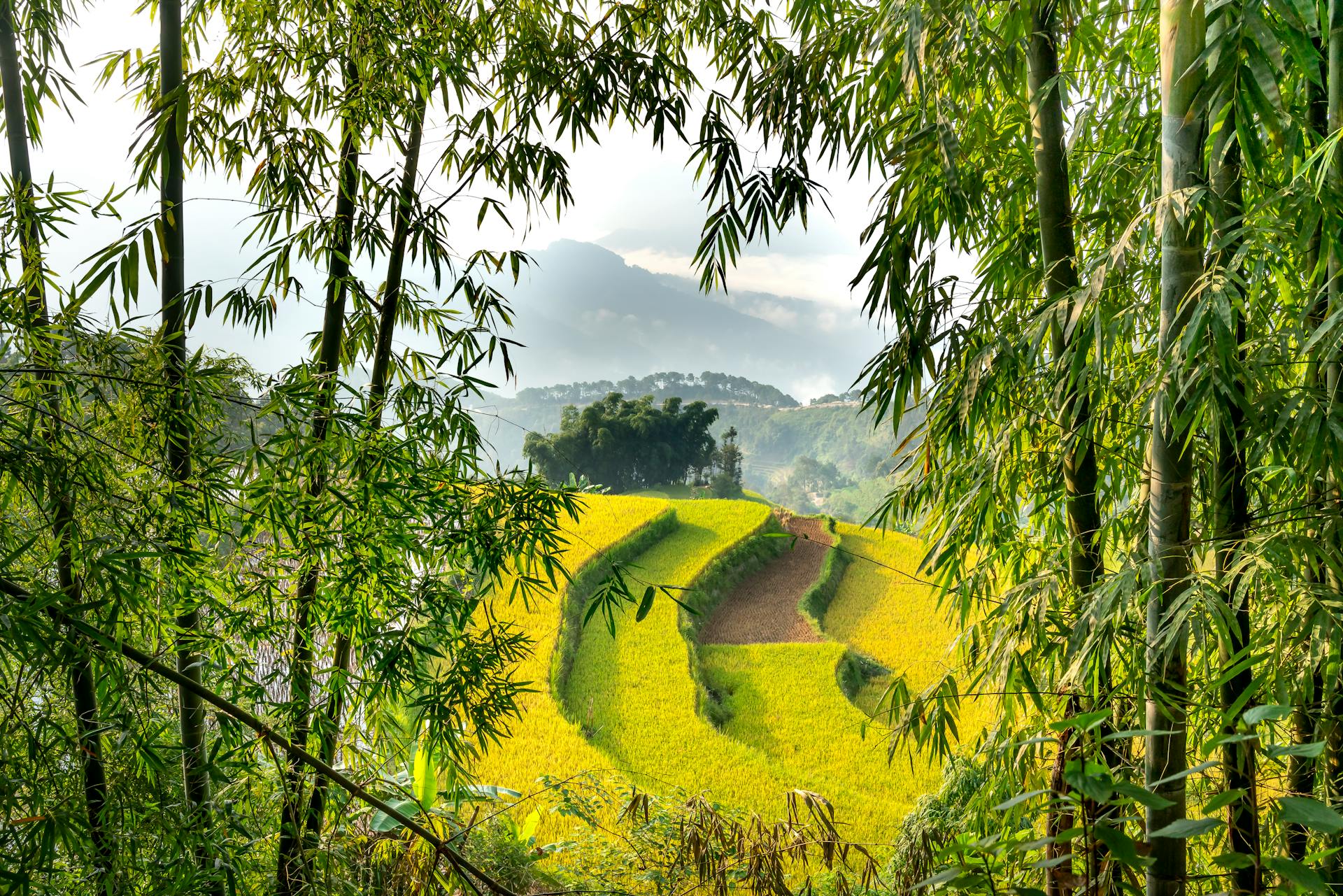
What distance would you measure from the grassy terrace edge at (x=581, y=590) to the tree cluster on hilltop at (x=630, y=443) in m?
8.76

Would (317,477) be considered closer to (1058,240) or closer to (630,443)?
(1058,240)

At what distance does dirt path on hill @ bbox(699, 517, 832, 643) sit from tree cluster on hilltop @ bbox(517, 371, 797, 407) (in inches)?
1923

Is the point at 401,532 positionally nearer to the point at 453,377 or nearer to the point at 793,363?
the point at 453,377

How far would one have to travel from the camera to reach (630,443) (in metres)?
23.9

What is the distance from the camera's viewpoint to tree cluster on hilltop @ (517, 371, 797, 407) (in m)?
64.8

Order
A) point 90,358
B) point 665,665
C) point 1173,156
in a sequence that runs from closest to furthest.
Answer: point 1173,156 < point 90,358 < point 665,665

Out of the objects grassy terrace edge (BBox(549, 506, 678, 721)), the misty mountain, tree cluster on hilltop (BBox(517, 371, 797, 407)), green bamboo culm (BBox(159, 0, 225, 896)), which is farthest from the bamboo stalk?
the misty mountain

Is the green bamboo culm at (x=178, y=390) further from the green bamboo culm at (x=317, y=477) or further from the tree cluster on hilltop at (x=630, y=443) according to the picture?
the tree cluster on hilltop at (x=630, y=443)

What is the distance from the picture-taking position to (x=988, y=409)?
61.9 inches

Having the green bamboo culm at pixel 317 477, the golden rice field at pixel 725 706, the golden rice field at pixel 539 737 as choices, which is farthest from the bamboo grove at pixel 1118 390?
the golden rice field at pixel 725 706

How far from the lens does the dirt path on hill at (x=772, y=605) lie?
1133cm

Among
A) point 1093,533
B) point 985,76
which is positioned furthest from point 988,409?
point 985,76

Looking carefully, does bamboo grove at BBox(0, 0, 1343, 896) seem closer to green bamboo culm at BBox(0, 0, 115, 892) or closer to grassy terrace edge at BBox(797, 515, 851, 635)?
green bamboo culm at BBox(0, 0, 115, 892)

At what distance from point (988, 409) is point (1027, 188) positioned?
0.65 meters
